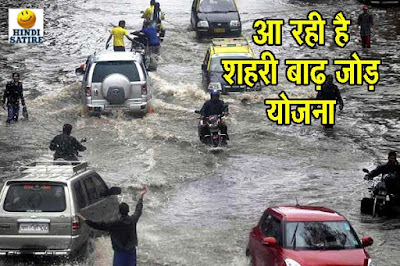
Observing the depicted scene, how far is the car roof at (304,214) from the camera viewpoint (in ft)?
41.2

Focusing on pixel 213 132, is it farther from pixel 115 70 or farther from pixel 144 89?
pixel 115 70

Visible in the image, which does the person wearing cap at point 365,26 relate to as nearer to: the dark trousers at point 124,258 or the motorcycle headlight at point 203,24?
the motorcycle headlight at point 203,24

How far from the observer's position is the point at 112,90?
22953 mm

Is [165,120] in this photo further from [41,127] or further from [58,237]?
[58,237]

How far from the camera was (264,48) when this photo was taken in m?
36.1

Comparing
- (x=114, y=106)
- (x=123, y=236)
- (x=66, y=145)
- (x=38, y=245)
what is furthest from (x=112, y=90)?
(x=123, y=236)

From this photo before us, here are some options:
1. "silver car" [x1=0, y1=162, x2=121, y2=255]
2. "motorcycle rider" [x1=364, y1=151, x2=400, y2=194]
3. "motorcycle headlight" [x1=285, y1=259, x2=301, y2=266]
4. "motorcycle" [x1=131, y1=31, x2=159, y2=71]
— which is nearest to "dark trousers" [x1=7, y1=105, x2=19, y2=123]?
"motorcycle" [x1=131, y1=31, x2=159, y2=71]

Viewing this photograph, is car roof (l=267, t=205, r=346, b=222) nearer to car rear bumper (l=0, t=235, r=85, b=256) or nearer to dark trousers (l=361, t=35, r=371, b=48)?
car rear bumper (l=0, t=235, r=85, b=256)

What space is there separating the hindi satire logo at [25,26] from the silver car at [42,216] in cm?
2569

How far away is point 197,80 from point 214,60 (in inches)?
89.4

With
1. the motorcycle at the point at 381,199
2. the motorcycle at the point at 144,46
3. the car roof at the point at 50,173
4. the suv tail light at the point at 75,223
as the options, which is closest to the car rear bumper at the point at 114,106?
the motorcycle at the point at 144,46

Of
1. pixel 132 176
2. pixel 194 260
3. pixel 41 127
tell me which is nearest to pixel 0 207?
pixel 194 260

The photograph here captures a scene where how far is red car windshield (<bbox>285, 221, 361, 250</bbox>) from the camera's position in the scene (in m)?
12.0

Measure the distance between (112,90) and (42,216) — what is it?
10.5 meters
